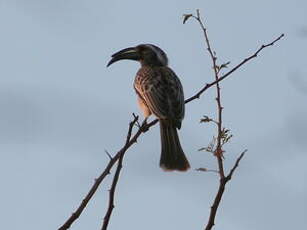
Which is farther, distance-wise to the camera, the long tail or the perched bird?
the perched bird

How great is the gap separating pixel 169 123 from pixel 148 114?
49cm

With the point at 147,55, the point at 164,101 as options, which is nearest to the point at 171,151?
the point at 164,101

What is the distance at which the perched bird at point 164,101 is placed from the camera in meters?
6.48

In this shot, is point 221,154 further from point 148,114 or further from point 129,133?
point 148,114

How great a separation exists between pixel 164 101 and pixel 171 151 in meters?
0.58

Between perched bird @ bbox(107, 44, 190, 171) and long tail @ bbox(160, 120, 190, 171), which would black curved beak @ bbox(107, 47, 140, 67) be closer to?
perched bird @ bbox(107, 44, 190, 171)

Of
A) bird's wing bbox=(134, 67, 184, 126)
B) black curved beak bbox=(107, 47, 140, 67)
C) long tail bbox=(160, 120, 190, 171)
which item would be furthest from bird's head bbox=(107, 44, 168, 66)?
long tail bbox=(160, 120, 190, 171)

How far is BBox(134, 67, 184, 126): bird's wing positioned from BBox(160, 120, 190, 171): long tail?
0.10 m

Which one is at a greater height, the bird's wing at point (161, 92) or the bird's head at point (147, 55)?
the bird's head at point (147, 55)

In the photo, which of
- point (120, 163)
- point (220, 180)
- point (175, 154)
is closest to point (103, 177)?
point (120, 163)

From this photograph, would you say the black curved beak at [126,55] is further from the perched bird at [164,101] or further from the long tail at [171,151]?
the long tail at [171,151]

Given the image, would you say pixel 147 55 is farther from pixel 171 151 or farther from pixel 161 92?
pixel 171 151

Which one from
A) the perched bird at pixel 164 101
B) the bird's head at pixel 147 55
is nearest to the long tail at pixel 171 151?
the perched bird at pixel 164 101

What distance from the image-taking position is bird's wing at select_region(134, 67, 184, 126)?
6832 mm
